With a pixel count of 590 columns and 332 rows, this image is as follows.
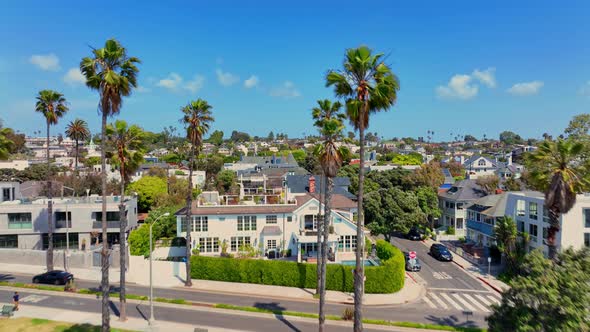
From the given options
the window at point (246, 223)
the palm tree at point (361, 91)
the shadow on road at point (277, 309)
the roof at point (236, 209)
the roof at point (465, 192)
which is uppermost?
the palm tree at point (361, 91)

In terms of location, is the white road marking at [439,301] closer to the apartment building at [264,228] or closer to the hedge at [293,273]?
the hedge at [293,273]

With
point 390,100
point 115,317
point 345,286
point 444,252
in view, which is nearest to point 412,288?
point 345,286

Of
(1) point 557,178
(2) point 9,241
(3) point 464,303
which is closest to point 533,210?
(3) point 464,303

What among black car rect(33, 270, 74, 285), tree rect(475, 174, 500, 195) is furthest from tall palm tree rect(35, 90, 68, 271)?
tree rect(475, 174, 500, 195)

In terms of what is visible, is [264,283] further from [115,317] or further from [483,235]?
[483,235]

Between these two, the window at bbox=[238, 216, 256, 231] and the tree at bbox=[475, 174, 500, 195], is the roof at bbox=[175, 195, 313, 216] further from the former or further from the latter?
the tree at bbox=[475, 174, 500, 195]

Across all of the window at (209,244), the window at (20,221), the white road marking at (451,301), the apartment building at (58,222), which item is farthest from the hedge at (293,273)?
the window at (20,221)

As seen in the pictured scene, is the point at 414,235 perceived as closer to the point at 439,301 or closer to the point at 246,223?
the point at 439,301
